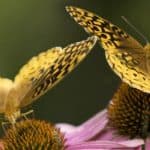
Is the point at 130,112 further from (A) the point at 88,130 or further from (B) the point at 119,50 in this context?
(B) the point at 119,50

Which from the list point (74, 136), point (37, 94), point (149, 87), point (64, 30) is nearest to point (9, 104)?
point (37, 94)

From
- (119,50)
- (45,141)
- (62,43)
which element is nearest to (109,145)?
(45,141)

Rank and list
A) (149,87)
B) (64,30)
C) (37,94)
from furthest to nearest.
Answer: (64,30) < (37,94) < (149,87)

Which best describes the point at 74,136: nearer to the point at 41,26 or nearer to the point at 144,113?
the point at 144,113

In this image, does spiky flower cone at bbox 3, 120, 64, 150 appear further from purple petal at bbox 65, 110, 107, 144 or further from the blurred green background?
the blurred green background

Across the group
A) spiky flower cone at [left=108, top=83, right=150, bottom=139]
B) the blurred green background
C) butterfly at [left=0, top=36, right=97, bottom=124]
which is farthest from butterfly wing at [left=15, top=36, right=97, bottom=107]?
the blurred green background

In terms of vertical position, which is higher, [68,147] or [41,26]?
[41,26]

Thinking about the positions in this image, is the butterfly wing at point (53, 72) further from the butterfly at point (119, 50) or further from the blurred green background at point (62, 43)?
the blurred green background at point (62, 43)
